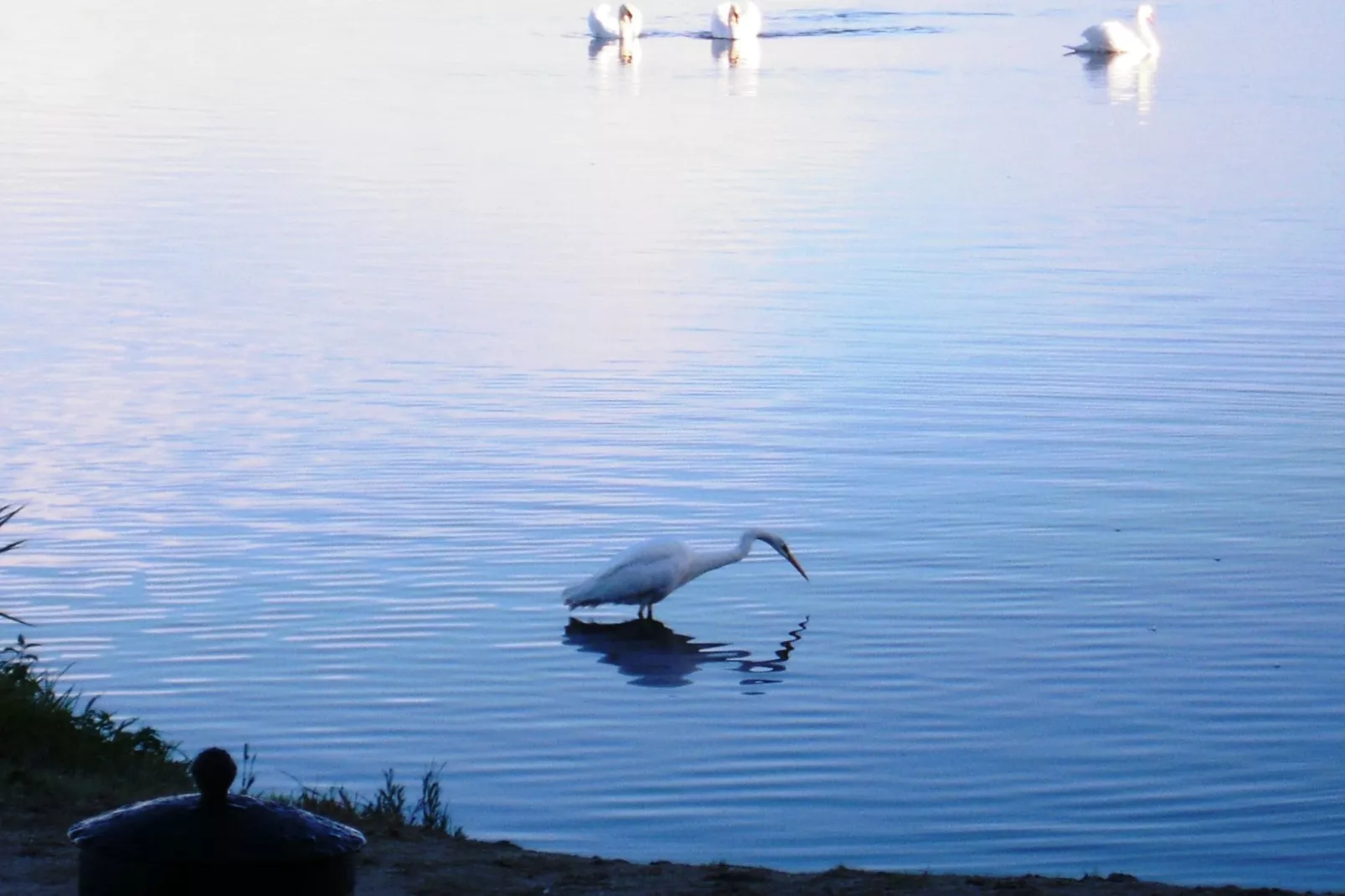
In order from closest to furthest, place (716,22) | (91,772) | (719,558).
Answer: (91,772)
(719,558)
(716,22)

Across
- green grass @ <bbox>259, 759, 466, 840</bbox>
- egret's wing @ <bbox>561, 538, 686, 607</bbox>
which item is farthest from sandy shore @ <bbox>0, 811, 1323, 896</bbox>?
egret's wing @ <bbox>561, 538, 686, 607</bbox>

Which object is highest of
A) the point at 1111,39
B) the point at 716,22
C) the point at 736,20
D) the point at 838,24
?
the point at 838,24

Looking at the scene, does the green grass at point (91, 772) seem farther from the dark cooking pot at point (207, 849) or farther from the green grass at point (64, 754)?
the dark cooking pot at point (207, 849)

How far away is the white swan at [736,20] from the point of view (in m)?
43.8

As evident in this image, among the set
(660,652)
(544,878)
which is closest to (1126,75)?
(660,652)

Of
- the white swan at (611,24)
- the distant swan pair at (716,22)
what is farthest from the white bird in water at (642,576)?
the white swan at (611,24)

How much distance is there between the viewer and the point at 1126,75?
41.2 metres

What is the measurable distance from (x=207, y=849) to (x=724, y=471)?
1017cm

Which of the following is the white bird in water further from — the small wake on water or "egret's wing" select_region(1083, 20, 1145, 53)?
the small wake on water

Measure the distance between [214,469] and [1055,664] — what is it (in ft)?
20.1

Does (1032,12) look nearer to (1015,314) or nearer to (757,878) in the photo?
(1015,314)

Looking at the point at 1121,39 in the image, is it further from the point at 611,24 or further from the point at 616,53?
the point at 611,24

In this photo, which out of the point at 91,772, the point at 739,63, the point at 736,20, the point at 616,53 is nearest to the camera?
the point at 91,772

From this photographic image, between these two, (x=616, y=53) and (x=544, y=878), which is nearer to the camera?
(x=544, y=878)
